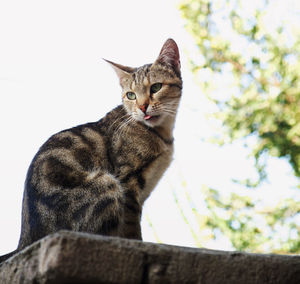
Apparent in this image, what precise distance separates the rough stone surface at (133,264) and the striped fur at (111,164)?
1.84ft

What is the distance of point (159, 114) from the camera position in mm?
2201

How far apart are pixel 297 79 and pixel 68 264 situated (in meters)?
2.60

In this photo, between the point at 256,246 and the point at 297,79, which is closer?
the point at 297,79

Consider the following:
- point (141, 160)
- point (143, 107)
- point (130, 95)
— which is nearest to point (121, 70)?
point (130, 95)

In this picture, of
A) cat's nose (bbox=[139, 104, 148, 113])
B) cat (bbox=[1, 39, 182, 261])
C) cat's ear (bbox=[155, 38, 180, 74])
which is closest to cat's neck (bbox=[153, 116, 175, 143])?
cat (bbox=[1, 39, 182, 261])

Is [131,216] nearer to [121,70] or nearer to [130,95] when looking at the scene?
[130,95]

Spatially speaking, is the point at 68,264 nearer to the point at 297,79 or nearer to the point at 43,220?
the point at 43,220

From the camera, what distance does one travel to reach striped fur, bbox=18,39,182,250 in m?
1.64

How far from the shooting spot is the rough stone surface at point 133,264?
2.87 feet

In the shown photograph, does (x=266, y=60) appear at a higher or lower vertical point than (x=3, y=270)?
higher

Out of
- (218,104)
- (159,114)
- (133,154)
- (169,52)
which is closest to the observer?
(133,154)

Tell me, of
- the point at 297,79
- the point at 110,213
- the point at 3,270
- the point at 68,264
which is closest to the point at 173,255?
the point at 68,264

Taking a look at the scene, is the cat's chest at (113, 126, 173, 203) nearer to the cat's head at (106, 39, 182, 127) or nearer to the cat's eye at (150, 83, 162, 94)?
the cat's head at (106, 39, 182, 127)

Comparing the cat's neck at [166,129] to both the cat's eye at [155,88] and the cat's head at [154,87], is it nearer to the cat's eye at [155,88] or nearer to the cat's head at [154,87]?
the cat's head at [154,87]
